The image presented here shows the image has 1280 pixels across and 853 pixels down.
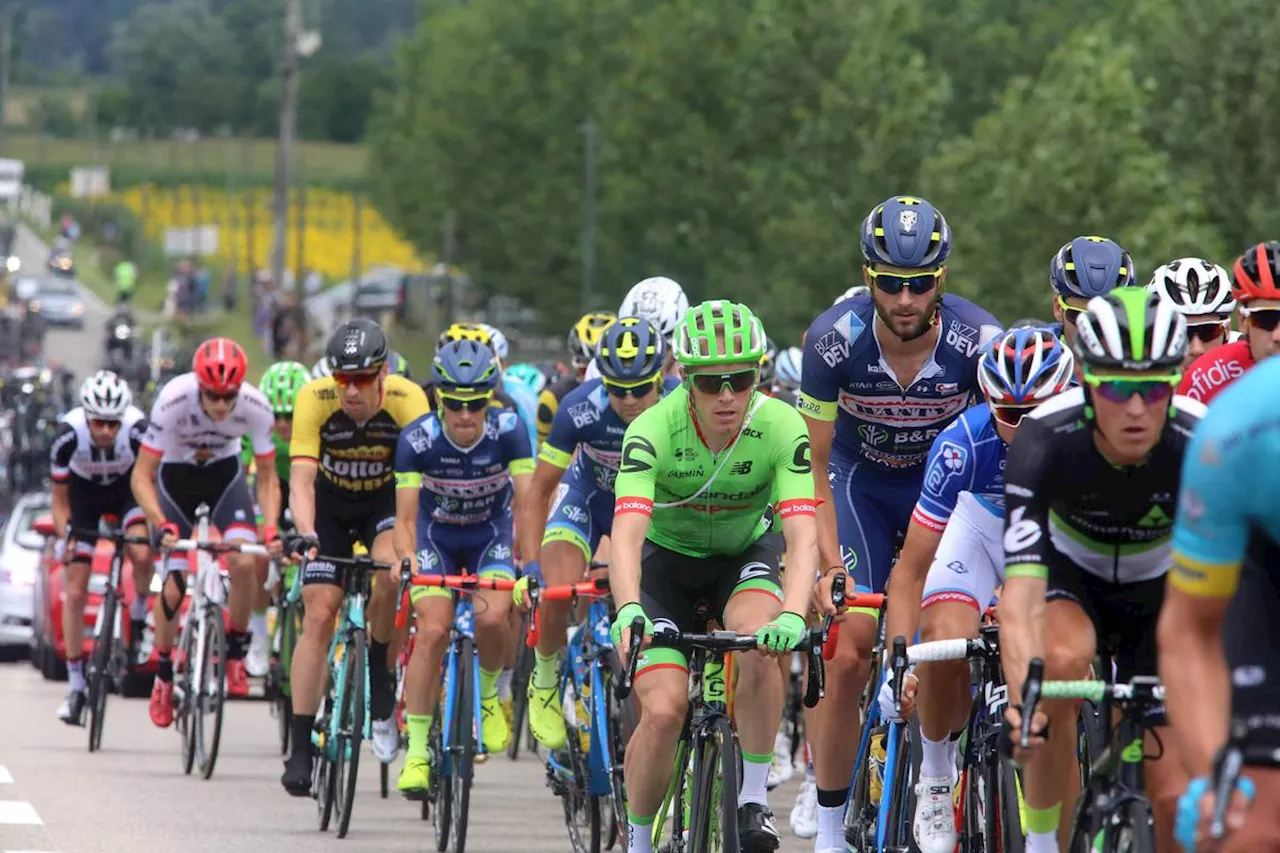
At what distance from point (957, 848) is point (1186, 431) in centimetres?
233

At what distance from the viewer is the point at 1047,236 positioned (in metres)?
38.9

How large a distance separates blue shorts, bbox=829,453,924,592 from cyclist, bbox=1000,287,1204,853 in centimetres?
281

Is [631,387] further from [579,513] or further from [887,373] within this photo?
[887,373]

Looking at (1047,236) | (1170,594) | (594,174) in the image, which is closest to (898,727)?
(1170,594)

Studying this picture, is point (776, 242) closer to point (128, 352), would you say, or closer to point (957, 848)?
point (128, 352)

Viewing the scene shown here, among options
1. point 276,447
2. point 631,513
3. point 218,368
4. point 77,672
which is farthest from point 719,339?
point 77,672

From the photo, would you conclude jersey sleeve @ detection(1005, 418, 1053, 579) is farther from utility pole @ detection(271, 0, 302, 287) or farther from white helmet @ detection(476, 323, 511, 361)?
utility pole @ detection(271, 0, 302, 287)

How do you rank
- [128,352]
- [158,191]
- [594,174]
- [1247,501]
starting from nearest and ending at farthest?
[1247,501] < [128,352] < [594,174] < [158,191]

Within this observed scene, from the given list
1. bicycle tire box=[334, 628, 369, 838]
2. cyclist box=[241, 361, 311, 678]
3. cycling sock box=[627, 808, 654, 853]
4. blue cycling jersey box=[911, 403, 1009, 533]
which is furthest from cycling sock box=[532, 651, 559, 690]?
cyclist box=[241, 361, 311, 678]

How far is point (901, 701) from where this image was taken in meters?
8.99

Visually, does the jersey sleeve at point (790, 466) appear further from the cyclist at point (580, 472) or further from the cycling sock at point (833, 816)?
the cyclist at point (580, 472)

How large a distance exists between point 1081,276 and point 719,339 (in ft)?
6.03

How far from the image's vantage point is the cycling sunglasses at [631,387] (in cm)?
1209

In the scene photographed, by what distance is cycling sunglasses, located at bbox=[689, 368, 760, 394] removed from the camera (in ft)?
30.0
